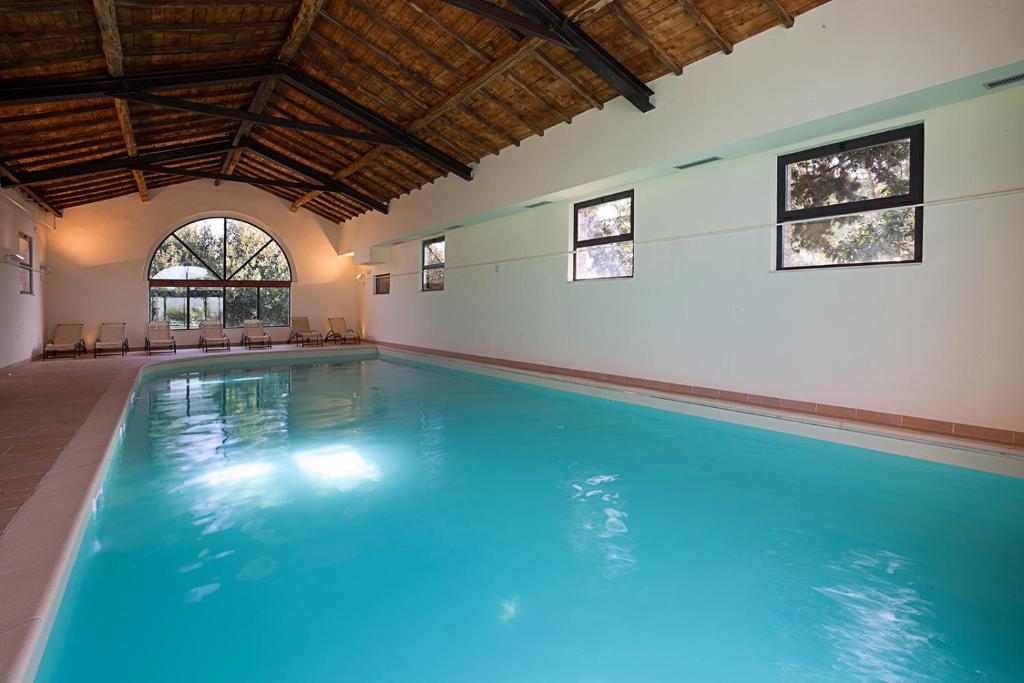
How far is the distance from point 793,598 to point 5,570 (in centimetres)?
312

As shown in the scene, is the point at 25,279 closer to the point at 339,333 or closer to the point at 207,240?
the point at 207,240

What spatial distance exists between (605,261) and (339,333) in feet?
31.7

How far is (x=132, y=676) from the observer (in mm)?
1853

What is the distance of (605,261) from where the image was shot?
7719 mm

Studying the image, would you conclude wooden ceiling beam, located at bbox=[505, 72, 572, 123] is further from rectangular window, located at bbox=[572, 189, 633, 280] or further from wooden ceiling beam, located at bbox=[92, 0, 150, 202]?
wooden ceiling beam, located at bbox=[92, 0, 150, 202]

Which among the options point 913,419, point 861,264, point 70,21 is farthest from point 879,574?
point 70,21

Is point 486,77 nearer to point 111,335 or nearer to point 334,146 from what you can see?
point 334,146

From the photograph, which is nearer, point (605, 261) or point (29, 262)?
point (605, 261)

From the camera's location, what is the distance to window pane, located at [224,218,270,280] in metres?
13.8

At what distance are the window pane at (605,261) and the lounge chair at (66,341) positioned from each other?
32.8 ft

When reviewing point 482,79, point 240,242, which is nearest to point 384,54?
point 482,79

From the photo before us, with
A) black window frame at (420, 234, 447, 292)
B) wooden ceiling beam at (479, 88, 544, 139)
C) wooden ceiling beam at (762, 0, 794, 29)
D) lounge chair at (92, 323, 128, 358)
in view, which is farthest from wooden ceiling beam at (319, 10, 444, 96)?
lounge chair at (92, 323, 128, 358)

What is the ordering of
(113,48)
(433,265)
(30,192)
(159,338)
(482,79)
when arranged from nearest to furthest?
(113,48)
(482,79)
(30,192)
(159,338)
(433,265)

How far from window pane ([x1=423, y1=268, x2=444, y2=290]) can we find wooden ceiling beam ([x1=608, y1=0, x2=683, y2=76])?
23.0 ft
